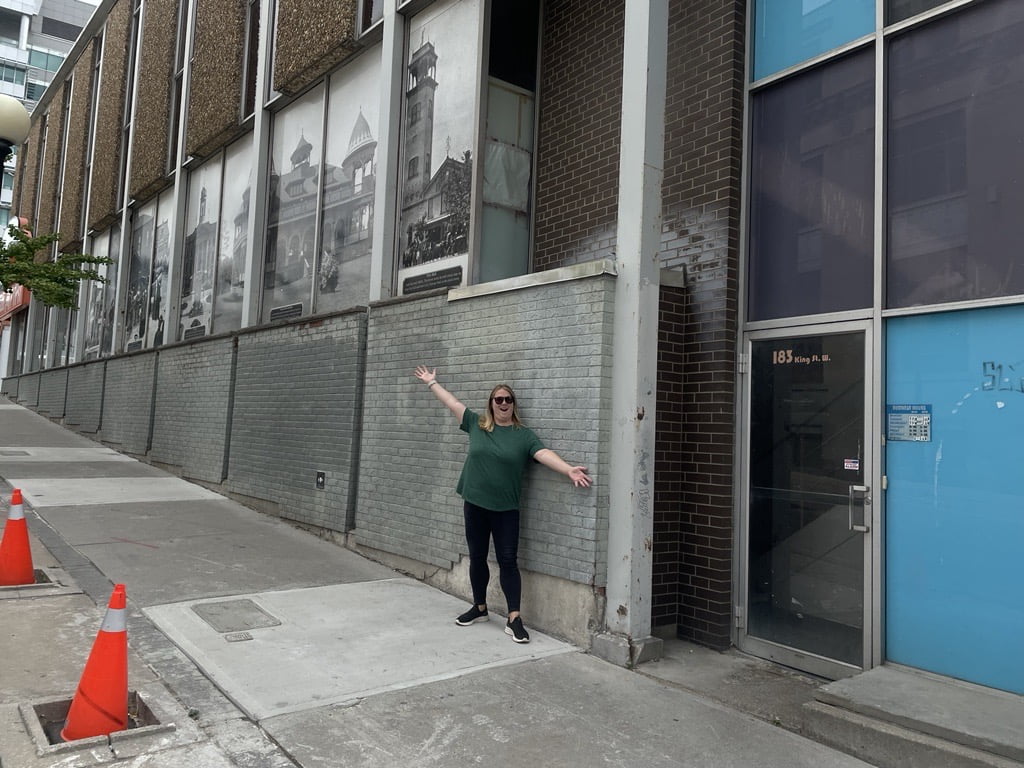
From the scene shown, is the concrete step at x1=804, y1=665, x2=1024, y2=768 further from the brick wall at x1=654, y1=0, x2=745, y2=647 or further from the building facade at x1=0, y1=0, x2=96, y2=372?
the building facade at x1=0, y1=0, x2=96, y2=372

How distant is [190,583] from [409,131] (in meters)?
5.16

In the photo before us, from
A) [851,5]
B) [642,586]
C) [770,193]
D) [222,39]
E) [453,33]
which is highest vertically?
[222,39]

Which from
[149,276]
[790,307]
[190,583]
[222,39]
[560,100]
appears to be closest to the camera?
[790,307]

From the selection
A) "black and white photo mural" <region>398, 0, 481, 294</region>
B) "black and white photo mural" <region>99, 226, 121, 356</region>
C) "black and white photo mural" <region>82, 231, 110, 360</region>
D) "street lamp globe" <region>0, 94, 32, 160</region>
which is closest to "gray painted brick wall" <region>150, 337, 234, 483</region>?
"street lamp globe" <region>0, 94, 32, 160</region>

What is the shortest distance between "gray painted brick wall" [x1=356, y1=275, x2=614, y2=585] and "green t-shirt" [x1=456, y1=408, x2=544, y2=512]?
0.20m

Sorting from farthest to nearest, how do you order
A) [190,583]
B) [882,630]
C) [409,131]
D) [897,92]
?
[409,131]
[190,583]
[897,92]
[882,630]

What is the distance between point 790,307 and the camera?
216 inches

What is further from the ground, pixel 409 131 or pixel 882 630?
pixel 409 131

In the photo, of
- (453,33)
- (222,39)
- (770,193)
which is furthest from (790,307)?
(222,39)

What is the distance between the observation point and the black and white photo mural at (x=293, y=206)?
406 inches

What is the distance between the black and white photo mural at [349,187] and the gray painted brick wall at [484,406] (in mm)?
1403

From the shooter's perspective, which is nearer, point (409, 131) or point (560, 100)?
point (560, 100)

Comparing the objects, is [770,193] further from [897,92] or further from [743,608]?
[743,608]

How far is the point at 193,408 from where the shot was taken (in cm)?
1225
